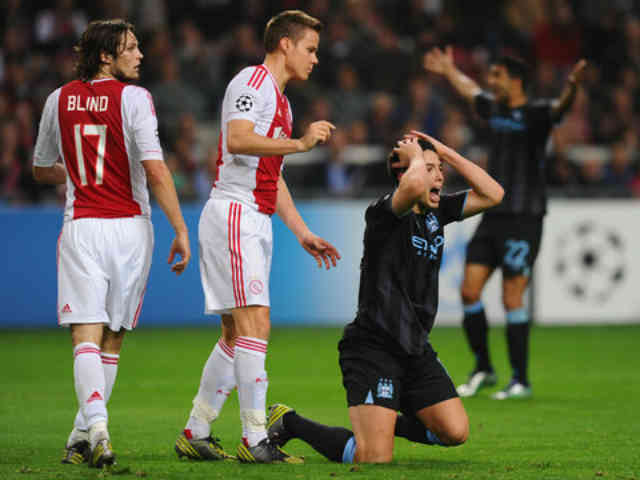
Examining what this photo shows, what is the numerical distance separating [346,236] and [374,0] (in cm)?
564

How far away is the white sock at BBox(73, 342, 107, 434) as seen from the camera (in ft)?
16.9

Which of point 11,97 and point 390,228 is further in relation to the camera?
point 11,97

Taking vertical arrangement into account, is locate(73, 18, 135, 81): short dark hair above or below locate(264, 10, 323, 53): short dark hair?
below

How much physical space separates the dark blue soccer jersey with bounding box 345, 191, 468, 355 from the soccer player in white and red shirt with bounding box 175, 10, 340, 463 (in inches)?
10.0

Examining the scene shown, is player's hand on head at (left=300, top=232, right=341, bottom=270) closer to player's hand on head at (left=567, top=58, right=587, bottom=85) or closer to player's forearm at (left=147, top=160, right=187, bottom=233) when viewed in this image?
player's forearm at (left=147, top=160, right=187, bottom=233)

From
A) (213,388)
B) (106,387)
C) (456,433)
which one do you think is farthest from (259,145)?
(456,433)

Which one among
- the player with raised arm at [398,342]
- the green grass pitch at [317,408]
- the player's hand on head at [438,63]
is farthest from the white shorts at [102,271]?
the player's hand on head at [438,63]

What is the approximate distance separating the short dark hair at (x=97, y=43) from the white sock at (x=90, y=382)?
1292 mm

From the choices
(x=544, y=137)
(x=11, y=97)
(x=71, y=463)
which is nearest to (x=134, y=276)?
(x=71, y=463)

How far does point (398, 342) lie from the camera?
5.54 meters

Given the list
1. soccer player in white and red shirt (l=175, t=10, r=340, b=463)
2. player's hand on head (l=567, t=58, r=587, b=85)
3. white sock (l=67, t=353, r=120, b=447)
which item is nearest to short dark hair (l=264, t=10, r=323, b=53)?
soccer player in white and red shirt (l=175, t=10, r=340, b=463)

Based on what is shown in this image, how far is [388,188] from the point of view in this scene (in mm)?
13422

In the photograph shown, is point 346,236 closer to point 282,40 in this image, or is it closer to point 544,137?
point 544,137

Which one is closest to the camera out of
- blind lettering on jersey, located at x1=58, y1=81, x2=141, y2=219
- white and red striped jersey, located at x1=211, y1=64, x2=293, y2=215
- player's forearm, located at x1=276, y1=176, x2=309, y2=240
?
blind lettering on jersey, located at x1=58, y1=81, x2=141, y2=219
